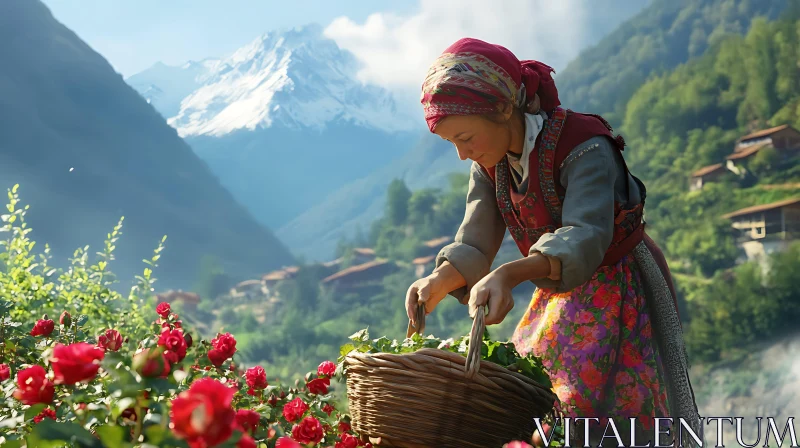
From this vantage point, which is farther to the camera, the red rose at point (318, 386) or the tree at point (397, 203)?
the tree at point (397, 203)

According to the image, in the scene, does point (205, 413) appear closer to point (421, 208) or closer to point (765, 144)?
point (765, 144)

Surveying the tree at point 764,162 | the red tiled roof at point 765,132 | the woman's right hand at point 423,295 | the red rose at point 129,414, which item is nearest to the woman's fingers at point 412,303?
the woman's right hand at point 423,295

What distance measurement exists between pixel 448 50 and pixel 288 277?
207ft

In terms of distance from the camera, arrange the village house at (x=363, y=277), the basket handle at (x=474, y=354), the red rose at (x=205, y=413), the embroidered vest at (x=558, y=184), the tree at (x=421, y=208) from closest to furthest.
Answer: the red rose at (x=205, y=413)
the basket handle at (x=474, y=354)
the embroidered vest at (x=558, y=184)
the village house at (x=363, y=277)
the tree at (x=421, y=208)

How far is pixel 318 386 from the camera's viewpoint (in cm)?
244

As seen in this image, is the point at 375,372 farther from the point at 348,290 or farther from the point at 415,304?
the point at 348,290

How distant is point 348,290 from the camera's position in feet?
204

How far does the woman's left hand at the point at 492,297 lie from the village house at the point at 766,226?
37603 mm

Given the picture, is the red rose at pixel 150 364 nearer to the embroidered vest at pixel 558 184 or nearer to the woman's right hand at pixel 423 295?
the woman's right hand at pixel 423 295

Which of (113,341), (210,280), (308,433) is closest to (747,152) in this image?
(210,280)

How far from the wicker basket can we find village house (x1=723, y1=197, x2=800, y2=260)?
37706 mm

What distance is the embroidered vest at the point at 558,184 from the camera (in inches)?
87.3

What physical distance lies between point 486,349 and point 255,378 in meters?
0.76

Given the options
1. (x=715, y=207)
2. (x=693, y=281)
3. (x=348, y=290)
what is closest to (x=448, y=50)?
(x=693, y=281)
